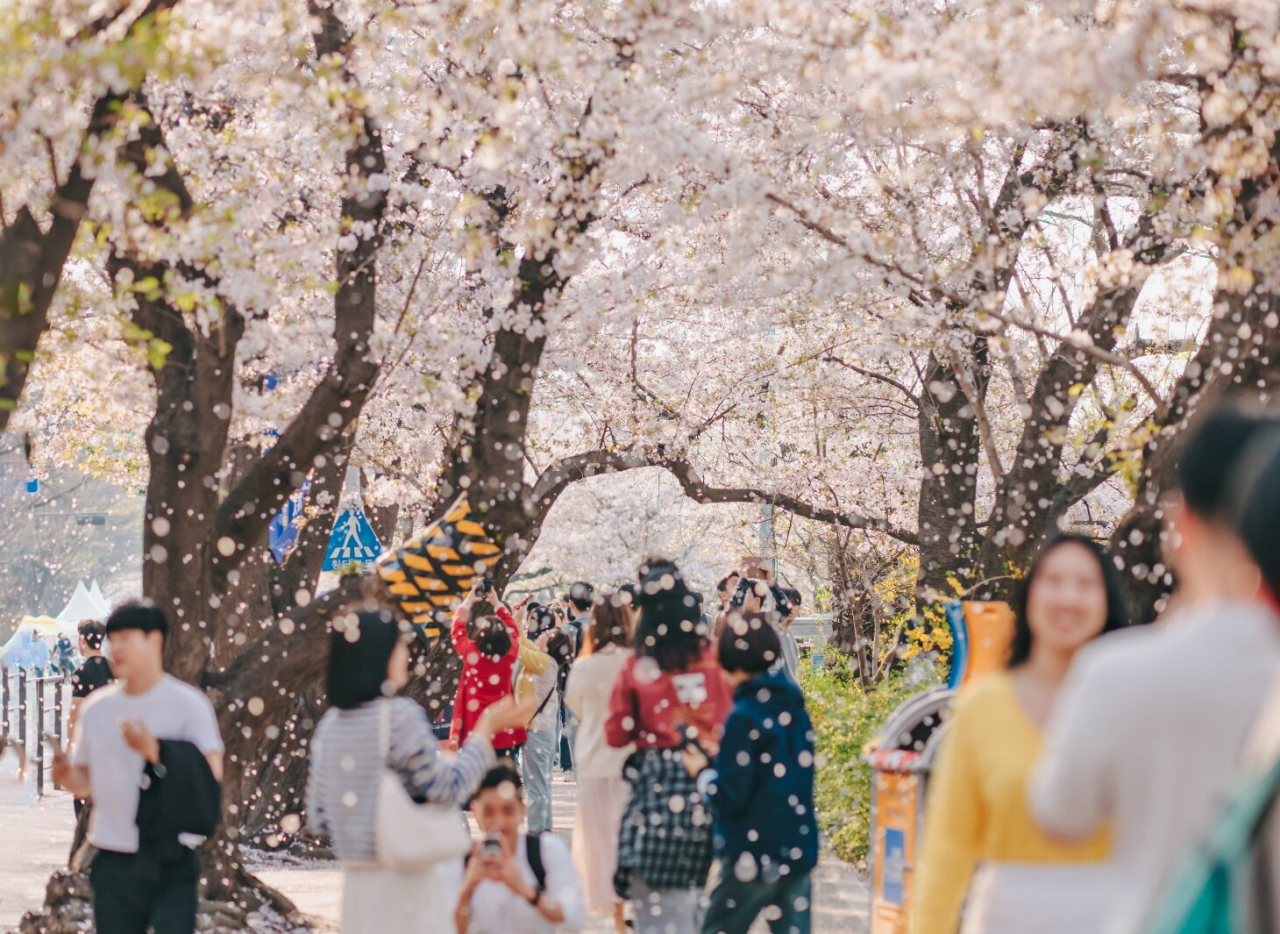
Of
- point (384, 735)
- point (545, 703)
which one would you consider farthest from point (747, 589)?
point (384, 735)

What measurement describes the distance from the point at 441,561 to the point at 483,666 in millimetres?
2880

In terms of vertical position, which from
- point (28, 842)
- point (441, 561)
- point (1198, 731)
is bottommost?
point (28, 842)

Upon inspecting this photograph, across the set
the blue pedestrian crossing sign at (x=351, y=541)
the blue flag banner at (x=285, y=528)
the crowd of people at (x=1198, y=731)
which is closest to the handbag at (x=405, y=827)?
the crowd of people at (x=1198, y=731)

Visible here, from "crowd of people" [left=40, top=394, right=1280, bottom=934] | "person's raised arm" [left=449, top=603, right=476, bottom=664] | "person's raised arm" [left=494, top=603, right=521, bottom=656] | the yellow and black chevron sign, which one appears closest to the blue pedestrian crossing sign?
"person's raised arm" [left=494, top=603, right=521, bottom=656]

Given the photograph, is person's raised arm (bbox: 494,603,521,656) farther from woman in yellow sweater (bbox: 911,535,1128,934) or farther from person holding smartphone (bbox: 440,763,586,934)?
woman in yellow sweater (bbox: 911,535,1128,934)

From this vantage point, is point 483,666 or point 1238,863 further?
point 483,666

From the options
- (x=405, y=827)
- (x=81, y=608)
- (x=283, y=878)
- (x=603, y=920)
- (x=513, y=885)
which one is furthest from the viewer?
(x=81, y=608)

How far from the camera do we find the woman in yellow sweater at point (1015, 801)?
3.24 m

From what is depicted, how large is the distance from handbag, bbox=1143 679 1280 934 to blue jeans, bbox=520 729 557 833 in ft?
36.5

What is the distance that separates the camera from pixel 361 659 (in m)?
4.89

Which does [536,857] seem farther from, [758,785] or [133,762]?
[133,762]

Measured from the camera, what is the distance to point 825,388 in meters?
19.4

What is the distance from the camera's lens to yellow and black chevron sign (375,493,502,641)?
848cm

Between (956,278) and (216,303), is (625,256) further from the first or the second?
(216,303)
